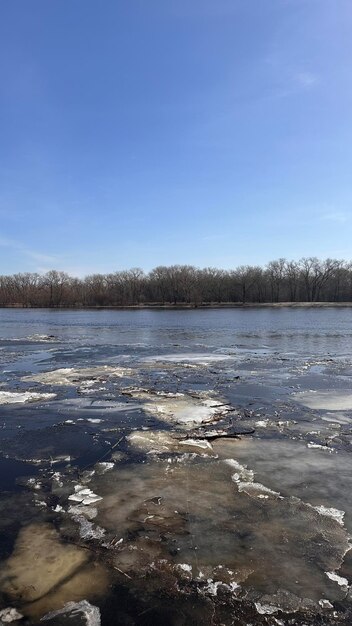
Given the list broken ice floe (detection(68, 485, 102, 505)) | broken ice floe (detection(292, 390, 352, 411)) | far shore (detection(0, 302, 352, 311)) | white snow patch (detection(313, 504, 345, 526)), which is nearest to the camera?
white snow patch (detection(313, 504, 345, 526))

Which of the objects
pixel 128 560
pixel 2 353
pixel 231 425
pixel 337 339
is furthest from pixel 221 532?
pixel 337 339

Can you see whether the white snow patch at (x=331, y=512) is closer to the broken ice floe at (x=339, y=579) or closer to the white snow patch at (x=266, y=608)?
the broken ice floe at (x=339, y=579)

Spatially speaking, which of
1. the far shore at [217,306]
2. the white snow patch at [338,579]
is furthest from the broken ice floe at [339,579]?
the far shore at [217,306]

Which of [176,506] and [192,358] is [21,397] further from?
[192,358]

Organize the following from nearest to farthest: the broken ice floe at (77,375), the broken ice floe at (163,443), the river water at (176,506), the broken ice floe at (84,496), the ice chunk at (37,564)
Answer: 1. the river water at (176,506)
2. the ice chunk at (37,564)
3. the broken ice floe at (84,496)
4. the broken ice floe at (163,443)
5. the broken ice floe at (77,375)

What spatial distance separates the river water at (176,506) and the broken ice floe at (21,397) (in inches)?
2.2

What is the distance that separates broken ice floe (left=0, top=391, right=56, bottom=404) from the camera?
11375mm

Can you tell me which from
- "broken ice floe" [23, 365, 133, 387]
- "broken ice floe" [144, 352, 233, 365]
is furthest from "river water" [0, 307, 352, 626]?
"broken ice floe" [144, 352, 233, 365]

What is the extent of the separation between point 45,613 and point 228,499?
2.74m

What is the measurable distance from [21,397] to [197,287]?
335 ft

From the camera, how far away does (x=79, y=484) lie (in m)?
6.14

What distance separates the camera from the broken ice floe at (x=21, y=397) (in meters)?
11.4

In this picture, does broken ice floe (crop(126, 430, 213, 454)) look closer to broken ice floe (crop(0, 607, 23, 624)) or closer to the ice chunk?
the ice chunk

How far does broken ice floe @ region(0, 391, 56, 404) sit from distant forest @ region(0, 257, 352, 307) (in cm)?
9792
